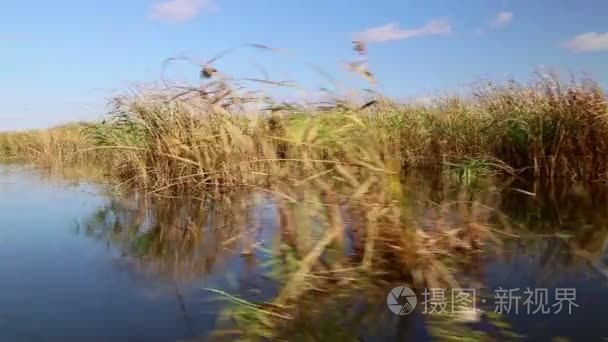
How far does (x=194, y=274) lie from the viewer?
2.20 meters

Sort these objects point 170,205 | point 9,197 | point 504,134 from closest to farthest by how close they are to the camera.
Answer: point 170,205 < point 9,197 < point 504,134

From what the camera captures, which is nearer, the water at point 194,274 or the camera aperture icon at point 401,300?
the water at point 194,274

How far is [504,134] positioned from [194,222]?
3964 mm

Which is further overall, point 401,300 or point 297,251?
point 297,251

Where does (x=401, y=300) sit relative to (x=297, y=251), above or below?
below

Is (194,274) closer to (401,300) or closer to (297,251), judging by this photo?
(297,251)

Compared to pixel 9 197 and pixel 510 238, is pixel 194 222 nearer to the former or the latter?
pixel 510 238

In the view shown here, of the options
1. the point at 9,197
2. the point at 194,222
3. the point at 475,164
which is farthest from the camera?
the point at 475,164

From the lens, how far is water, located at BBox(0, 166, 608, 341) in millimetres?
1603

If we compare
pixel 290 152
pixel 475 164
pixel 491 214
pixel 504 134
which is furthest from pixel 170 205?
pixel 504 134

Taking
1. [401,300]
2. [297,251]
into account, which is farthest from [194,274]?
[401,300]

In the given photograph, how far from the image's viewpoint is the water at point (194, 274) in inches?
63.1

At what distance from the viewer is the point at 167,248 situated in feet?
8.91

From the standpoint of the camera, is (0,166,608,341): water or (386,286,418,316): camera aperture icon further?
(386,286,418,316): camera aperture icon
